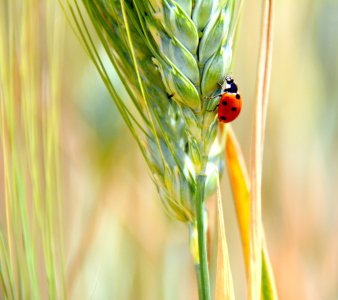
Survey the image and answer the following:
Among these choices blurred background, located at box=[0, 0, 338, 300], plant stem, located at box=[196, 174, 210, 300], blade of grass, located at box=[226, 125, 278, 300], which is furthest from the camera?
blurred background, located at box=[0, 0, 338, 300]

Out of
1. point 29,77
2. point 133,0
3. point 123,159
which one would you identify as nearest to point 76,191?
point 123,159

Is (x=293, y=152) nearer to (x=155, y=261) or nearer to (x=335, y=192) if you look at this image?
(x=335, y=192)

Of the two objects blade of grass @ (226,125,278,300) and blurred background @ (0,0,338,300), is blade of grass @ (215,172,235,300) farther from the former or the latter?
blurred background @ (0,0,338,300)

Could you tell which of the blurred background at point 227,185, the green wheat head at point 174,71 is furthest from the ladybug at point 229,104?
the blurred background at point 227,185

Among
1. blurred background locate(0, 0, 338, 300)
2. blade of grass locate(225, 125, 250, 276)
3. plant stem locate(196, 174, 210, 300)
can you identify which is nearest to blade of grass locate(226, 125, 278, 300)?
blade of grass locate(225, 125, 250, 276)

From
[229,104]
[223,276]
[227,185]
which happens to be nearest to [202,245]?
[223,276]

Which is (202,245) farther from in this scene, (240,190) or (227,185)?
(227,185)
